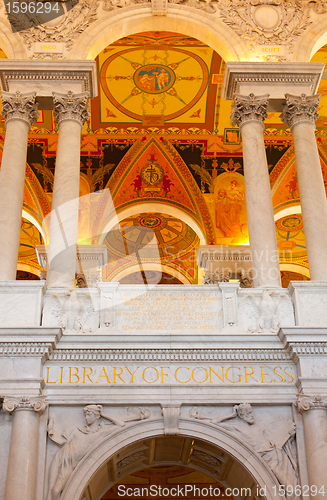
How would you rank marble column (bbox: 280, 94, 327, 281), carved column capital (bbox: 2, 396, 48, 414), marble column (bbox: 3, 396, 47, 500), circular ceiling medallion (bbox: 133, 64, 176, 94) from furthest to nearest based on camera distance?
1. circular ceiling medallion (bbox: 133, 64, 176, 94)
2. marble column (bbox: 280, 94, 327, 281)
3. carved column capital (bbox: 2, 396, 48, 414)
4. marble column (bbox: 3, 396, 47, 500)

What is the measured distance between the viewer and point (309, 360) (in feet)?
28.5

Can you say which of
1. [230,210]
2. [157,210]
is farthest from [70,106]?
[230,210]

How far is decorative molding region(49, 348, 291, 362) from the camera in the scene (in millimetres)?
8750

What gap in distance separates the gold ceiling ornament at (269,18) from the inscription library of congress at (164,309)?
3cm

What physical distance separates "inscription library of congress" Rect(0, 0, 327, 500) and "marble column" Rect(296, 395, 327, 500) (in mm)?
18

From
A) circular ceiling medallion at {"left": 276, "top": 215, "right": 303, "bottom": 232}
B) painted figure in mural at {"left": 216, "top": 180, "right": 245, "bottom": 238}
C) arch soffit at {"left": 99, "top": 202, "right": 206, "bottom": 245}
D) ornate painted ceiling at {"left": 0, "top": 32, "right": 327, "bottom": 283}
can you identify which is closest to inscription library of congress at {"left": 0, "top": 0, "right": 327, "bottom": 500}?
ornate painted ceiling at {"left": 0, "top": 32, "right": 327, "bottom": 283}

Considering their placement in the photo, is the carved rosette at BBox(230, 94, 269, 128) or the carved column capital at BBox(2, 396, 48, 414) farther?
the carved rosette at BBox(230, 94, 269, 128)

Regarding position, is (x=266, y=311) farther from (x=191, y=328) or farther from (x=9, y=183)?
(x=9, y=183)

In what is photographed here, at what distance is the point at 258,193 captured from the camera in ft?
34.3

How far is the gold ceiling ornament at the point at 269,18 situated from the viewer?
12016 millimetres

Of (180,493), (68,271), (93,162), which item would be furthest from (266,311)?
(93,162)

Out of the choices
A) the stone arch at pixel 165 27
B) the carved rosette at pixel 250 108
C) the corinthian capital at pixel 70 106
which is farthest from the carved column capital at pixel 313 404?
the stone arch at pixel 165 27

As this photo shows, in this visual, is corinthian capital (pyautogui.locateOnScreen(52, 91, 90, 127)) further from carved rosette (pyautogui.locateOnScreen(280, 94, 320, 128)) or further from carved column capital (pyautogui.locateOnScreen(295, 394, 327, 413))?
carved column capital (pyautogui.locateOnScreen(295, 394, 327, 413))

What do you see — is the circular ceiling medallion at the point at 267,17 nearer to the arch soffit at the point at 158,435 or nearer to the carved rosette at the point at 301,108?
the carved rosette at the point at 301,108
